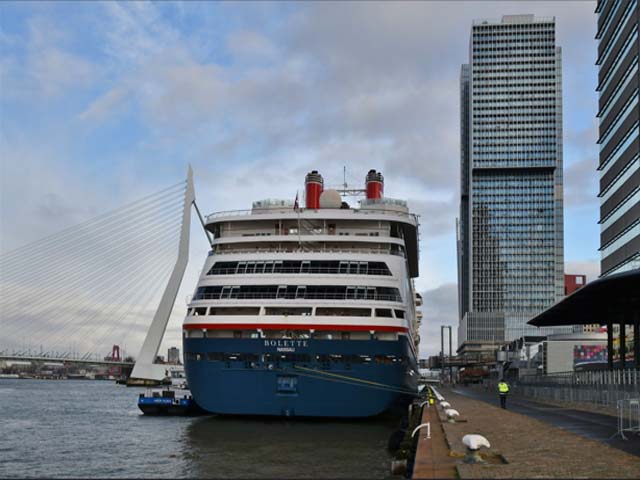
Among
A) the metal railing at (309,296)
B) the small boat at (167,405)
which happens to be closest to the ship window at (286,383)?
the metal railing at (309,296)

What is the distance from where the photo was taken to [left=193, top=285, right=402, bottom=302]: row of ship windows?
35.3 m

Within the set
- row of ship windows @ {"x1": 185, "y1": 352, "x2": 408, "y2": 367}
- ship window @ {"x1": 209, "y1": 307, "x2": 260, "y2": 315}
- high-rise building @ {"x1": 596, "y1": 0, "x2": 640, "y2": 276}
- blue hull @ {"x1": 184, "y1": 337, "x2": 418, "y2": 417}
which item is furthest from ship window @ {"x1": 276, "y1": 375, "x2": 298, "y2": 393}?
high-rise building @ {"x1": 596, "y1": 0, "x2": 640, "y2": 276}

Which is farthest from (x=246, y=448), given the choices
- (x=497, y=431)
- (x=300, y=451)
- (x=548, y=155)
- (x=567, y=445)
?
(x=548, y=155)

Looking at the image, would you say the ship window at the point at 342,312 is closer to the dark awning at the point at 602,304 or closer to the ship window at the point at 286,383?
the ship window at the point at 286,383

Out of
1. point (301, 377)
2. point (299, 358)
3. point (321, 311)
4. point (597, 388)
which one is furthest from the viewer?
point (597, 388)

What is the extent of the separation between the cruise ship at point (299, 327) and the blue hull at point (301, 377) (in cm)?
4

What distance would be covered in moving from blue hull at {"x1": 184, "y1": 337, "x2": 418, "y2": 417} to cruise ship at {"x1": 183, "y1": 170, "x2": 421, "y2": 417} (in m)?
0.04

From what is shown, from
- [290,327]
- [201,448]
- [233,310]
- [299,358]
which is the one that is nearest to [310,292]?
[290,327]

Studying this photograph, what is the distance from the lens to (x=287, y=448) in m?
27.1

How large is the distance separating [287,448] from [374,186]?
25408 mm

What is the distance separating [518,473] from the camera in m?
13.2

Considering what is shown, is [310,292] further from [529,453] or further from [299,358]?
[529,453]

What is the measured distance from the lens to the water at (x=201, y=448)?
22.9 meters

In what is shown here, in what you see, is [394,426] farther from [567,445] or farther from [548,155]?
[548,155]
